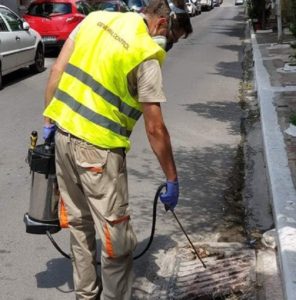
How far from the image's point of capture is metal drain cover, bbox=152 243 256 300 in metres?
4.02

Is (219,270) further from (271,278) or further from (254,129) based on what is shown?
(254,129)

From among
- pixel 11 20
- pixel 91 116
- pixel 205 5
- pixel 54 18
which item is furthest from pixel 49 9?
pixel 205 5

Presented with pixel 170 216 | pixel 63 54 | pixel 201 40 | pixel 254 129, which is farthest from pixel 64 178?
pixel 201 40

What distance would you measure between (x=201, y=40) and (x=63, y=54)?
2218 cm

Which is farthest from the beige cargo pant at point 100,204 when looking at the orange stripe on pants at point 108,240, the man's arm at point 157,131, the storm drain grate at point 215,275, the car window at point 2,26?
the car window at point 2,26

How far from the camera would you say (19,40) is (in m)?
12.8

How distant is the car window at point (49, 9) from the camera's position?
16.9 m

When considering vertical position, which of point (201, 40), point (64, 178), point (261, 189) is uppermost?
point (64, 178)

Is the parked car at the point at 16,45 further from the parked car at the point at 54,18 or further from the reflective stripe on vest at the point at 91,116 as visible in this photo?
the reflective stripe on vest at the point at 91,116

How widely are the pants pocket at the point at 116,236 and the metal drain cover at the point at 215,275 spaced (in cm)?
93

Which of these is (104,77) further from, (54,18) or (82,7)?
(82,7)

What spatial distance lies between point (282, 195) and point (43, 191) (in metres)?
2.40

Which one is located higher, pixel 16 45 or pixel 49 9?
pixel 49 9

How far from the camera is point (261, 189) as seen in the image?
6.22m
